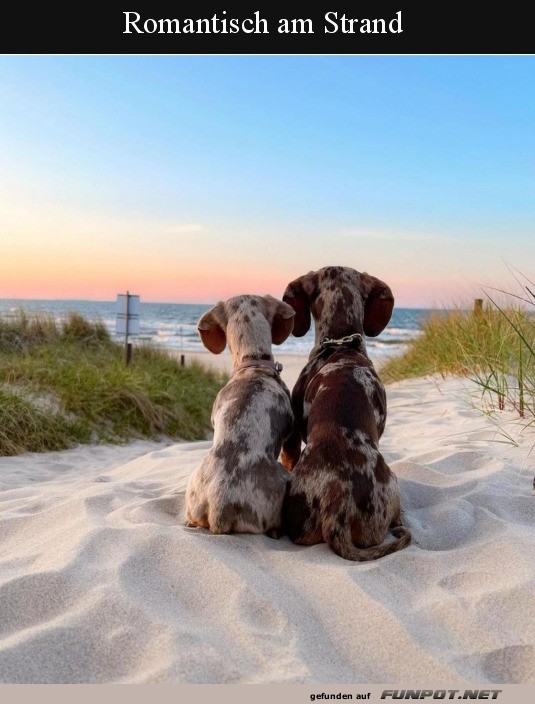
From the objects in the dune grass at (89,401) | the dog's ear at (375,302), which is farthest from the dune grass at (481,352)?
the dune grass at (89,401)

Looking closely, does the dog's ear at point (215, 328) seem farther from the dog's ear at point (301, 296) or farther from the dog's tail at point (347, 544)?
the dog's tail at point (347, 544)

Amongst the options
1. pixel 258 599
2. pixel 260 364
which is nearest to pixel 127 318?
pixel 260 364

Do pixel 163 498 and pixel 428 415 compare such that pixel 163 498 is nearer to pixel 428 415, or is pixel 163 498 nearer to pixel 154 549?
pixel 154 549

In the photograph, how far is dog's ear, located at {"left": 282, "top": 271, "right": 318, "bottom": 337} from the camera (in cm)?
496

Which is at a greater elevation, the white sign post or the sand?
the white sign post

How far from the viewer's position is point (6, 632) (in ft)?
9.07

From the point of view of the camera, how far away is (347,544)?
3.57 metres

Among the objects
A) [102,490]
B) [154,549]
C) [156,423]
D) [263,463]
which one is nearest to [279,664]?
[154,549]

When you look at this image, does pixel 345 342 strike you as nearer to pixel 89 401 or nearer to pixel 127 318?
pixel 89 401

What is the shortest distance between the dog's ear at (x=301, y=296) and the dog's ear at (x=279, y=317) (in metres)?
0.21

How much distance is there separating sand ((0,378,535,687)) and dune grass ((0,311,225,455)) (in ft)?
12.9

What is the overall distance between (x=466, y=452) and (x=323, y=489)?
2348 mm

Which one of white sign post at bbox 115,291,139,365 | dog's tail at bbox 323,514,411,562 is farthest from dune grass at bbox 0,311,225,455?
dog's tail at bbox 323,514,411,562

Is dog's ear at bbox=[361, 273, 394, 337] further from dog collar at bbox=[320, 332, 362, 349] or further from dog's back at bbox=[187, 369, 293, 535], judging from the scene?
dog's back at bbox=[187, 369, 293, 535]
